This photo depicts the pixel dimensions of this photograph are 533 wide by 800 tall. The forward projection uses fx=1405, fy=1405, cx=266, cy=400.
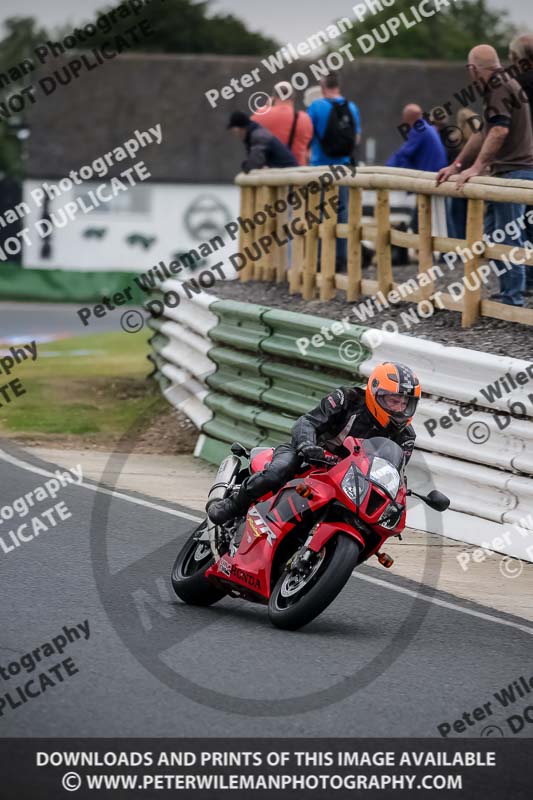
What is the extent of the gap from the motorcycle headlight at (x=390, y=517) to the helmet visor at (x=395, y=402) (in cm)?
54

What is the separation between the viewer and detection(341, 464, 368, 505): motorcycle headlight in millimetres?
6598

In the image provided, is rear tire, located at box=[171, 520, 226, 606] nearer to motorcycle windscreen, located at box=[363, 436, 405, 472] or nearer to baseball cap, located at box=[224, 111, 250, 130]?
motorcycle windscreen, located at box=[363, 436, 405, 472]

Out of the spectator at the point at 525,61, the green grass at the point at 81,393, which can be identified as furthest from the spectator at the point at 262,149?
the spectator at the point at 525,61

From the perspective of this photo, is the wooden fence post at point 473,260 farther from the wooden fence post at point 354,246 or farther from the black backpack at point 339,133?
the black backpack at point 339,133

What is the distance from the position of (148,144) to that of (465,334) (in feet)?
154

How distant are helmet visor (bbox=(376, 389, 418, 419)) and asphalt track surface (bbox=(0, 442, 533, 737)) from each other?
110cm

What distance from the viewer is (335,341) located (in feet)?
34.7

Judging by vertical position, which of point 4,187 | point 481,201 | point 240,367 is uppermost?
point 481,201

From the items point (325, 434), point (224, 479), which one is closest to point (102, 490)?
point (224, 479)

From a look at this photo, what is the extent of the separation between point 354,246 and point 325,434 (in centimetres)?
512

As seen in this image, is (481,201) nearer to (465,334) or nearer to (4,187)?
(465,334)

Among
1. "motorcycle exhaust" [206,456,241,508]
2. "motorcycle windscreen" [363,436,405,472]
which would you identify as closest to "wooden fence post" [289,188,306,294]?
"motorcycle exhaust" [206,456,241,508]

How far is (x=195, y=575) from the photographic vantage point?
289 inches

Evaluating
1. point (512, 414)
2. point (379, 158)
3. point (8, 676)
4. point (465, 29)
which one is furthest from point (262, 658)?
point (465, 29)
